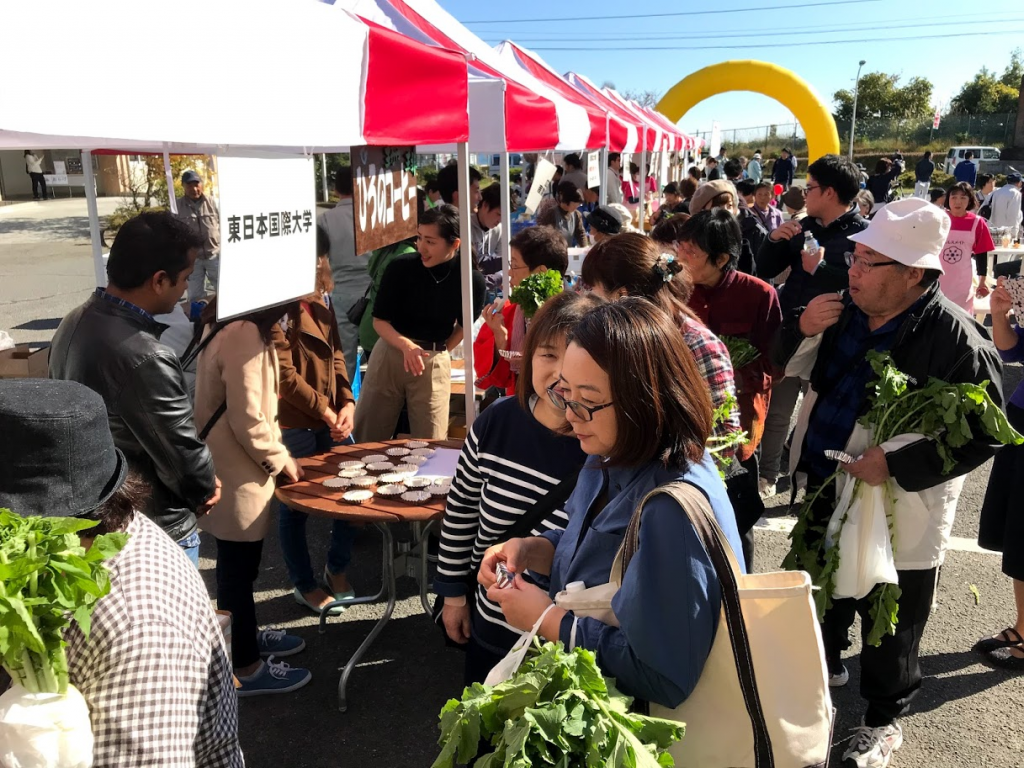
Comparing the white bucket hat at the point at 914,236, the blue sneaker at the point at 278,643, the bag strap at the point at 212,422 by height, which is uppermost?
the white bucket hat at the point at 914,236

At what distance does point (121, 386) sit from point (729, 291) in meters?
2.67

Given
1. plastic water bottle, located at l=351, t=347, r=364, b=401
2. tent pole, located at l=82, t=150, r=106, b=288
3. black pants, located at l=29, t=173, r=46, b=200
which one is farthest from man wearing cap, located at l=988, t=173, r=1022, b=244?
black pants, located at l=29, t=173, r=46, b=200

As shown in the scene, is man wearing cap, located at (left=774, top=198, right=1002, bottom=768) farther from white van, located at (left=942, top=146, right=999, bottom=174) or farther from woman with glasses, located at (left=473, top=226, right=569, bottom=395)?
white van, located at (left=942, top=146, right=999, bottom=174)

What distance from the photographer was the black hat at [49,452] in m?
1.40

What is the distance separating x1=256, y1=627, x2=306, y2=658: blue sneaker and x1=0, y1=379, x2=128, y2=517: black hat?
2.25m

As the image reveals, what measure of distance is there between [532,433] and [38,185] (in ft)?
108

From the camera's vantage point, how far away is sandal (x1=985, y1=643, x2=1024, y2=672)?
136 inches

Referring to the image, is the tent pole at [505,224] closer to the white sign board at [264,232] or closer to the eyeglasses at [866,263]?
the white sign board at [264,232]

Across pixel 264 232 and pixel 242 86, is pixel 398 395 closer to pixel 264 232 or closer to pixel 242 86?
pixel 264 232

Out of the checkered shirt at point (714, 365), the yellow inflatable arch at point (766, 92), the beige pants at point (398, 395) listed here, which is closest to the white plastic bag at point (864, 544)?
the checkered shirt at point (714, 365)

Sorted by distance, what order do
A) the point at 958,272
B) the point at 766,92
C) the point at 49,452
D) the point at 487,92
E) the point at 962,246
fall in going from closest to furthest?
the point at 49,452, the point at 487,92, the point at 958,272, the point at 962,246, the point at 766,92

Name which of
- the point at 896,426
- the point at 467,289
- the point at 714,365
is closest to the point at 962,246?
the point at 467,289

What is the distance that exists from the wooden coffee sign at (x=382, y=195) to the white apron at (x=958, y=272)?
19.0 ft

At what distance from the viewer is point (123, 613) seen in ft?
4.47
